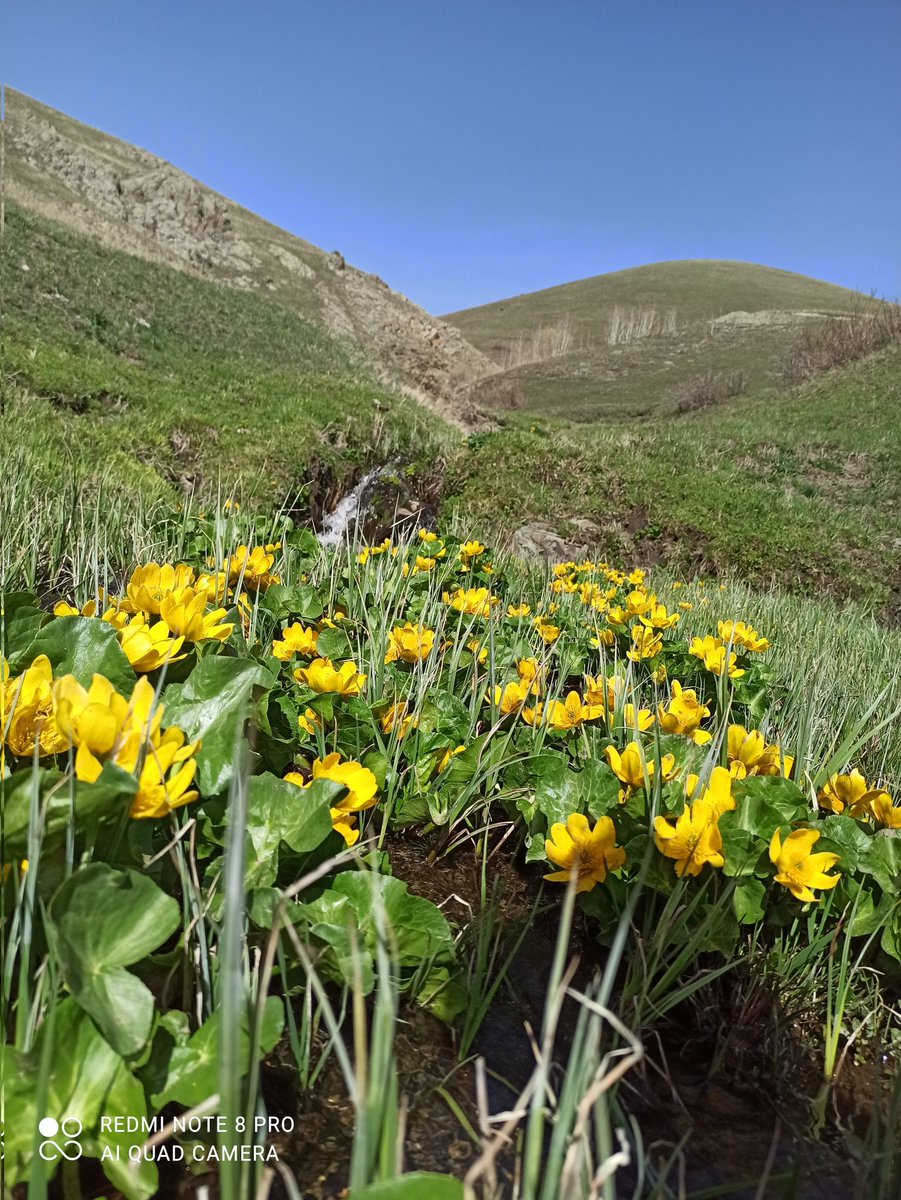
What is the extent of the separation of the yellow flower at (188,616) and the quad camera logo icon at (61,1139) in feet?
2.29

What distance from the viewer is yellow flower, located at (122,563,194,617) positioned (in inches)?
49.4

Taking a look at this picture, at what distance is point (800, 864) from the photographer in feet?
3.65

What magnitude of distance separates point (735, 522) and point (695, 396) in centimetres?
1723

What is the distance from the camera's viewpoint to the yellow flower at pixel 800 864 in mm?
1099

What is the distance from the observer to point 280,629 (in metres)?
2.16

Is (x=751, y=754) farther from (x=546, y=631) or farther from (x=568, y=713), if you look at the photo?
(x=546, y=631)

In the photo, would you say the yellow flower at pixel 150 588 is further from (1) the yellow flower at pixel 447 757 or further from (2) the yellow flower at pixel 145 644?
(1) the yellow flower at pixel 447 757

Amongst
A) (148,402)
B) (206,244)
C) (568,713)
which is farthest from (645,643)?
(206,244)

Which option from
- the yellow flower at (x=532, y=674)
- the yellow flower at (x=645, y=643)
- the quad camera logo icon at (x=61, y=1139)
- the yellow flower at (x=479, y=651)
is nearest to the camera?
the quad camera logo icon at (x=61, y=1139)

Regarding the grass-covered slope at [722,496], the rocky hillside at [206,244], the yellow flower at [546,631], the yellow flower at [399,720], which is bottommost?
the yellow flower at [399,720]

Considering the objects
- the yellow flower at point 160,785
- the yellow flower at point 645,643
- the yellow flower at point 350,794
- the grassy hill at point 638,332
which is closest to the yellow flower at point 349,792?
the yellow flower at point 350,794

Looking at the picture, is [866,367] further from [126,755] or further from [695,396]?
[126,755]

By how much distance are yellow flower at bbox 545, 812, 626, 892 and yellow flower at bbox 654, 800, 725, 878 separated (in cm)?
8

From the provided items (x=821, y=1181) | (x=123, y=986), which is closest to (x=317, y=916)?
(x=123, y=986)
